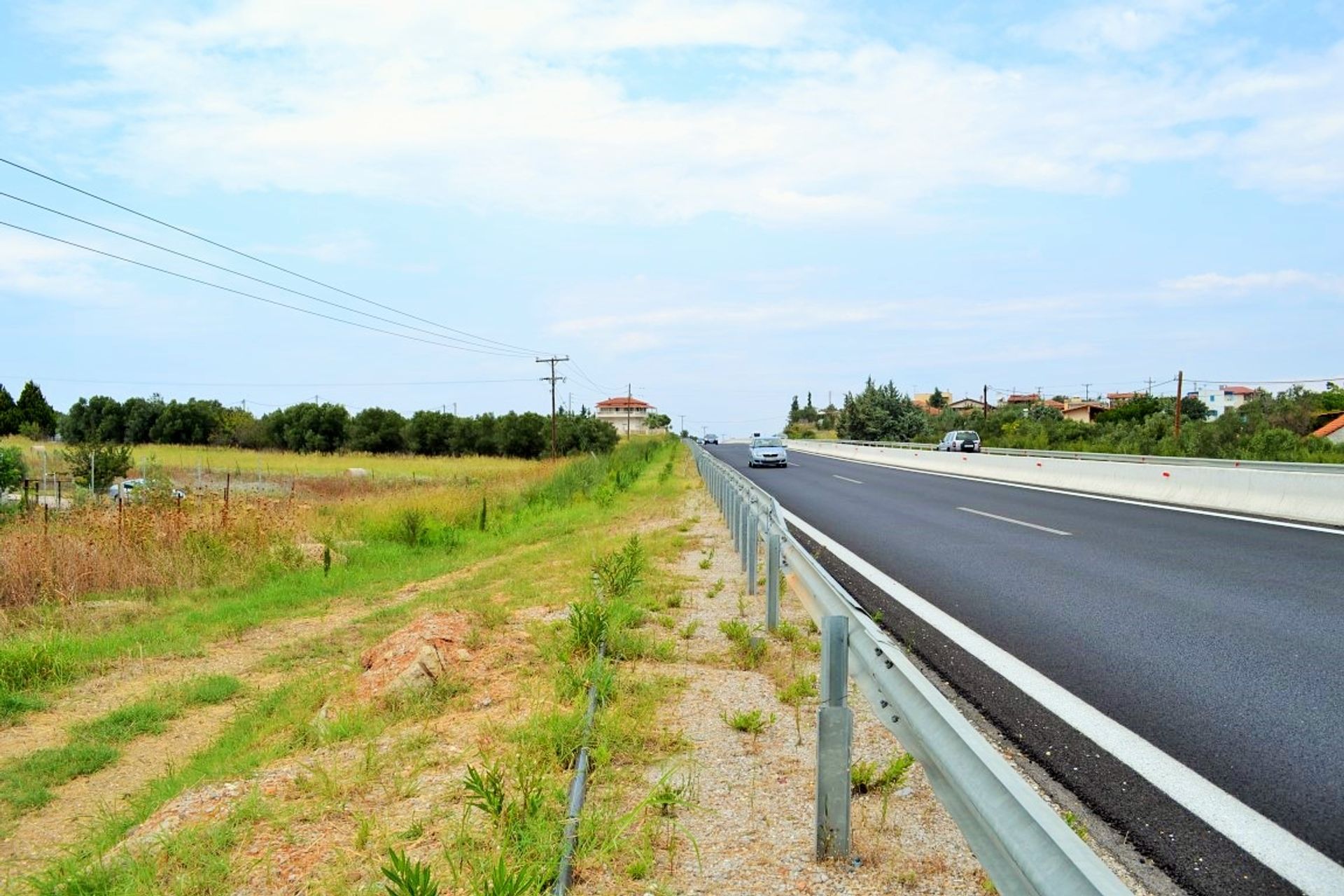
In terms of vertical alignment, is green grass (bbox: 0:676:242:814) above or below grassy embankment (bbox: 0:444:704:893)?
below

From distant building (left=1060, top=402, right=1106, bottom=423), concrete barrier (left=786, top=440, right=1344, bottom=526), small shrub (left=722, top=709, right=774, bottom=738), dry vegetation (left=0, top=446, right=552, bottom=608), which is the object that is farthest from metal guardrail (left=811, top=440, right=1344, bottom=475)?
distant building (left=1060, top=402, right=1106, bottom=423)

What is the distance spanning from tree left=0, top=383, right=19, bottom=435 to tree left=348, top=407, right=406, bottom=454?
127 feet

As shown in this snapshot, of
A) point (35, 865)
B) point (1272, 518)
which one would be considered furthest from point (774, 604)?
point (1272, 518)

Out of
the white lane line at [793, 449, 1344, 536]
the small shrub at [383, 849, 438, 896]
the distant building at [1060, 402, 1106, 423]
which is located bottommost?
the small shrub at [383, 849, 438, 896]

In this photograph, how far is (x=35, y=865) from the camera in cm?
458

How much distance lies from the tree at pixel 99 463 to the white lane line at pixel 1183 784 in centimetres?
3165

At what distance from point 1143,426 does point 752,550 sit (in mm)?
62258

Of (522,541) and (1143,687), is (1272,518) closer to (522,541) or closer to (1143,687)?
(1143,687)

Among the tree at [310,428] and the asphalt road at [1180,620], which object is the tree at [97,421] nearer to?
the tree at [310,428]

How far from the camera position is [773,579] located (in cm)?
700

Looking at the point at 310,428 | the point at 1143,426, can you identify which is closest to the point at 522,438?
the point at 310,428

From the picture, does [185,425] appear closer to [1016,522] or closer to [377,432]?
[377,432]

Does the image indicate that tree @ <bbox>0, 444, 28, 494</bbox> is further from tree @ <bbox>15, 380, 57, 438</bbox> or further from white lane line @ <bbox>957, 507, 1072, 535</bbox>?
tree @ <bbox>15, 380, 57, 438</bbox>

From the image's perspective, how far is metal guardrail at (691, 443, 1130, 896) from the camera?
5.98 ft
